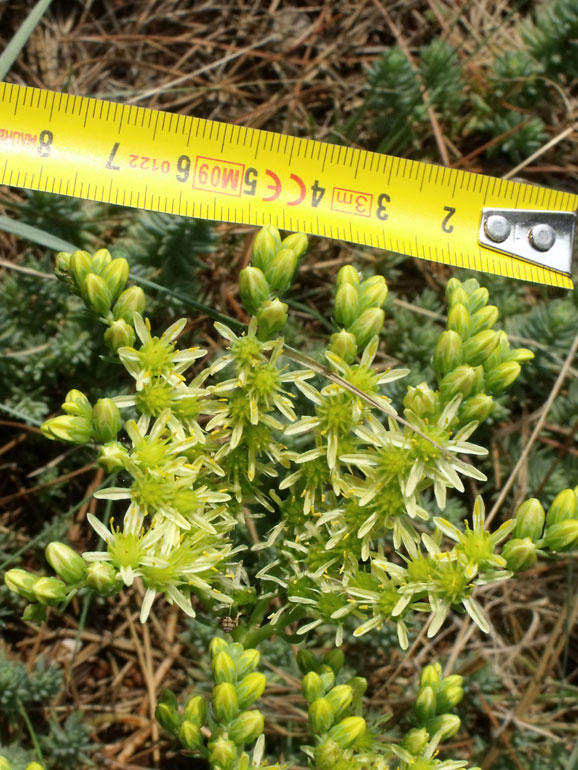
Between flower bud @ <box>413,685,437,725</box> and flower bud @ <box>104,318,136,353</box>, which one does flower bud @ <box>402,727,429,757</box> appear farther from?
flower bud @ <box>104,318,136,353</box>

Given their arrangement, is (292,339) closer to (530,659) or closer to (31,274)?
(31,274)

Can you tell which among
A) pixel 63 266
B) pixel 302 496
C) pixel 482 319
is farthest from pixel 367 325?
pixel 63 266

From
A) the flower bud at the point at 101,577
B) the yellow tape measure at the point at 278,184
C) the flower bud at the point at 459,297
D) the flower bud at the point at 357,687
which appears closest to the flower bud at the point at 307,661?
the flower bud at the point at 357,687

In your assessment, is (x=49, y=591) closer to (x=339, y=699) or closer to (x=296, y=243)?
(x=339, y=699)

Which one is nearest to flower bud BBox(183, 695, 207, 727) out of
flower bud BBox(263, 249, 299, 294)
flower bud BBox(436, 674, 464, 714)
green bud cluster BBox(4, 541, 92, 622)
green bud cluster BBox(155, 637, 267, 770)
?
green bud cluster BBox(155, 637, 267, 770)

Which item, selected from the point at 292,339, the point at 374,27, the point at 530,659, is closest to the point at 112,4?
the point at 374,27

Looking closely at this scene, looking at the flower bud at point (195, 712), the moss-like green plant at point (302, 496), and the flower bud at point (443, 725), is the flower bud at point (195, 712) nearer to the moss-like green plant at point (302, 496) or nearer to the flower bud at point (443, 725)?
the moss-like green plant at point (302, 496)

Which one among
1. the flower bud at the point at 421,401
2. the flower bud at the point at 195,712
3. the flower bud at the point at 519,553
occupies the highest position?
the flower bud at the point at 421,401
